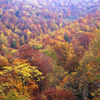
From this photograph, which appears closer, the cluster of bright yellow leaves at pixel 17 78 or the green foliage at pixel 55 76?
the cluster of bright yellow leaves at pixel 17 78

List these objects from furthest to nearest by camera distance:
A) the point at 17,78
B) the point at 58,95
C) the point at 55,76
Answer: the point at 55,76 → the point at 17,78 → the point at 58,95

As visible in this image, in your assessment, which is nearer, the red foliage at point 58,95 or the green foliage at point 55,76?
the red foliage at point 58,95

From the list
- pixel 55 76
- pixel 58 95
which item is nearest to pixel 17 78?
pixel 58 95

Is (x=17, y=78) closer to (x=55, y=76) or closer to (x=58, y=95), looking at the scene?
(x=58, y=95)

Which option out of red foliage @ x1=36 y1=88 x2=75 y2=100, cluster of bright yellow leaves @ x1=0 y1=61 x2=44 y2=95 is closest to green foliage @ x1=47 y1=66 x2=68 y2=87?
cluster of bright yellow leaves @ x1=0 y1=61 x2=44 y2=95

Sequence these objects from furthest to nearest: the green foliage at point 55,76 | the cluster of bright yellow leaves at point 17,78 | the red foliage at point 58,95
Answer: the green foliage at point 55,76 → the cluster of bright yellow leaves at point 17,78 → the red foliage at point 58,95

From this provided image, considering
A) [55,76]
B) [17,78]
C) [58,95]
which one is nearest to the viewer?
[58,95]

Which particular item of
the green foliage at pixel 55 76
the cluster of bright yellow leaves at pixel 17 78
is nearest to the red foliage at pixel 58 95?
the cluster of bright yellow leaves at pixel 17 78

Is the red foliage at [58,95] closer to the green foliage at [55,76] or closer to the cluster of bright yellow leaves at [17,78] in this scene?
the cluster of bright yellow leaves at [17,78]

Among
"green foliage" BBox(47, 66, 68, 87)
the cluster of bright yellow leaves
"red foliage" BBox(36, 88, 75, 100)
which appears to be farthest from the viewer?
"green foliage" BBox(47, 66, 68, 87)

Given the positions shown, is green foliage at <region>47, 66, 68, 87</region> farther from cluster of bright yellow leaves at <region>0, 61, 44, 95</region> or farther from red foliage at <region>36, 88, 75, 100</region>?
red foliage at <region>36, 88, 75, 100</region>

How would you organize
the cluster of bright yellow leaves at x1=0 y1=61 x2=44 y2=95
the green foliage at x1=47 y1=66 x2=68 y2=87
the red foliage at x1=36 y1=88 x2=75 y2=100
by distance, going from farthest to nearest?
the green foliage at x1=47 y1=66 x2=68 y2=87 < the cluster of bright yellow leaves at x1=0 y1=61 x2=44 y2=95 < the red foliage at x1=36 y1=88 x2=75 y2=100

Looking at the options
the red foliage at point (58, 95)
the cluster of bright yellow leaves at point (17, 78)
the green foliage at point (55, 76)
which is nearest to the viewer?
the red foliage at point (58, 95)

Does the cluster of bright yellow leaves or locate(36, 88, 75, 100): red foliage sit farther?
the cluster of bright yellow leaves
